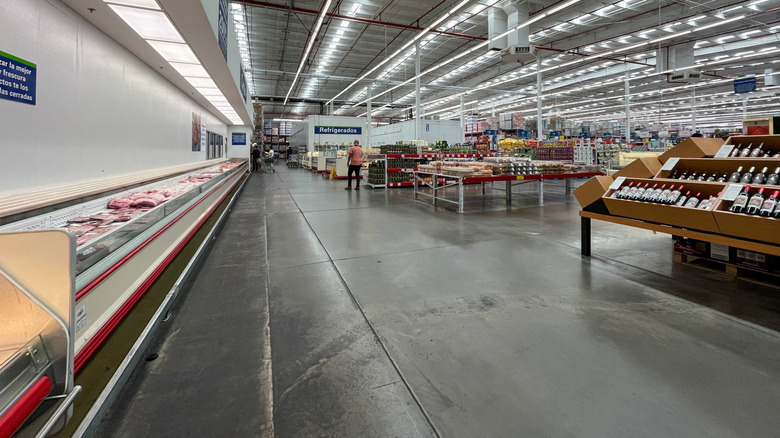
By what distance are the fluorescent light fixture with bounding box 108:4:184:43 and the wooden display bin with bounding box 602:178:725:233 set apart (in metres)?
4.88

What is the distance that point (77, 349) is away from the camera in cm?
146

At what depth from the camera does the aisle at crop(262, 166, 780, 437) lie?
1.44m

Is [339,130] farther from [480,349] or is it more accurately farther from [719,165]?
[480,349]

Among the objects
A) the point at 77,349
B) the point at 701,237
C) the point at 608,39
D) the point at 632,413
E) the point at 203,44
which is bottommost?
the point at 632,413

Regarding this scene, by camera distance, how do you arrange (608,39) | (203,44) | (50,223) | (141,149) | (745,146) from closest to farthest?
(50,223) < (745,146) < (203,44) < (141,149) < (608,39)

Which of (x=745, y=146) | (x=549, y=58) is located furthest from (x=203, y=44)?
(x=549, y=58)

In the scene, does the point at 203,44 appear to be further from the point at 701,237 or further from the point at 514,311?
the point at 701,237

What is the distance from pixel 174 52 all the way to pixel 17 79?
2.53 m

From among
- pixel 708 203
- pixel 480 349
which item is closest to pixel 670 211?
pixel 708 203

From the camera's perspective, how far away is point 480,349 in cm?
194

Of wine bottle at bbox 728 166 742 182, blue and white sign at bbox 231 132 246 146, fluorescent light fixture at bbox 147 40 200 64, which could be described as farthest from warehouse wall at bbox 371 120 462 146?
wine bottle at bbox 728 166 742 182

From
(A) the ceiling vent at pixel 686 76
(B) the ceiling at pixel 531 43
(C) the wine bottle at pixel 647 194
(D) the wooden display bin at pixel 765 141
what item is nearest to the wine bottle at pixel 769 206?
(C) the wine bottle at pixel 647 194

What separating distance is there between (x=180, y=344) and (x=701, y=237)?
12.2ft

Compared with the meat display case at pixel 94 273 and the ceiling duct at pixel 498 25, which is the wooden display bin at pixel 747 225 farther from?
the ceiling duct at pixel 498 25
